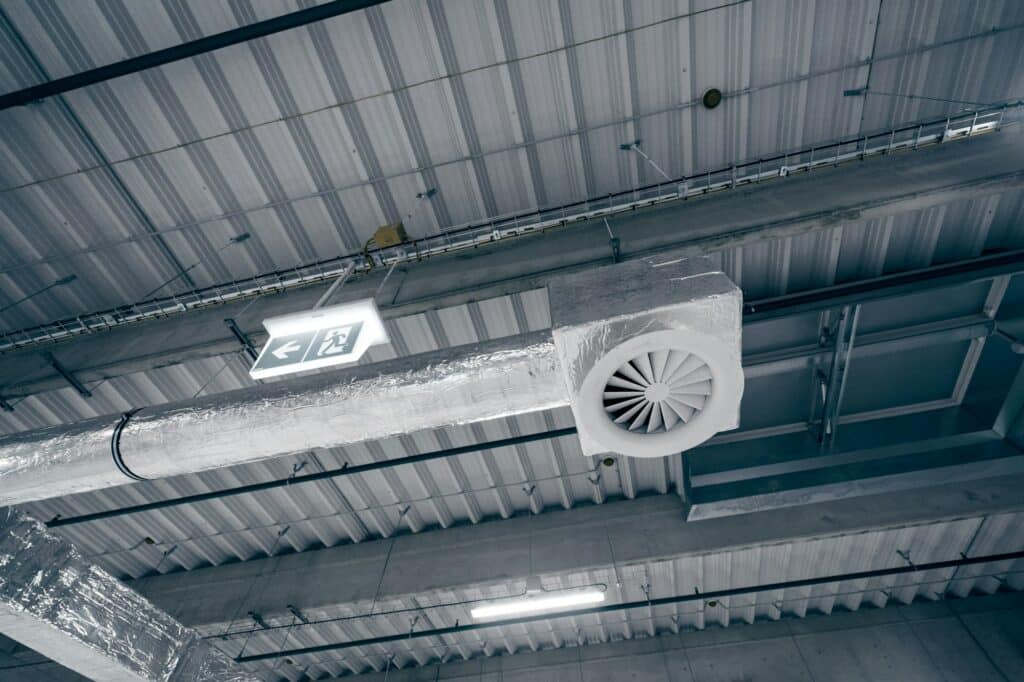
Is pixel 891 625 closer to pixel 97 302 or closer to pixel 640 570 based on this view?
pixel 640 570

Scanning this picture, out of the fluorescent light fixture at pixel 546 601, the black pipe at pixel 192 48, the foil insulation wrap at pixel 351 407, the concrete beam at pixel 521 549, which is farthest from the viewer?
the concrete beam at pixel 521 549

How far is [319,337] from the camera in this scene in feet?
11.9

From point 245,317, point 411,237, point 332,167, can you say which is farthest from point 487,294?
point 245,317

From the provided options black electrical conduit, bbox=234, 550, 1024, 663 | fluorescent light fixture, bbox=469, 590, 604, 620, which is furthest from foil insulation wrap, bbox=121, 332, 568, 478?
black electrical conduit, bbox=234, 550, 1024, 663

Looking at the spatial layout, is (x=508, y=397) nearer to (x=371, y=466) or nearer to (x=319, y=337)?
(x=319, y=337)

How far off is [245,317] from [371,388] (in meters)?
3.38

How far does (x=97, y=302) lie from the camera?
604 cm

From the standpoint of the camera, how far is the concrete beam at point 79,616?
4355mm

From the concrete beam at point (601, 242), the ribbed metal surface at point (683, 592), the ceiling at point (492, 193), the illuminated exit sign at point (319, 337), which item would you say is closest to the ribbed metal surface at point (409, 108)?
the ceiling at point (492, 193)

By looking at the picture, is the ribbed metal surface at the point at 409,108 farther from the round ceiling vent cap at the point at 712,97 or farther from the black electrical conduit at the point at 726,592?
the black electrical conduit at the point at 726,592

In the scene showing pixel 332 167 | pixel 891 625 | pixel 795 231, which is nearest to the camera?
pixel 795 231

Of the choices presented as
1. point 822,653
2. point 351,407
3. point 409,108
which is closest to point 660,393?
point 351,407

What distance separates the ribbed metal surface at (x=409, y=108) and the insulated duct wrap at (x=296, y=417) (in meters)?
3.20

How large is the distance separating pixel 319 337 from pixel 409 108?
10.6 ft
